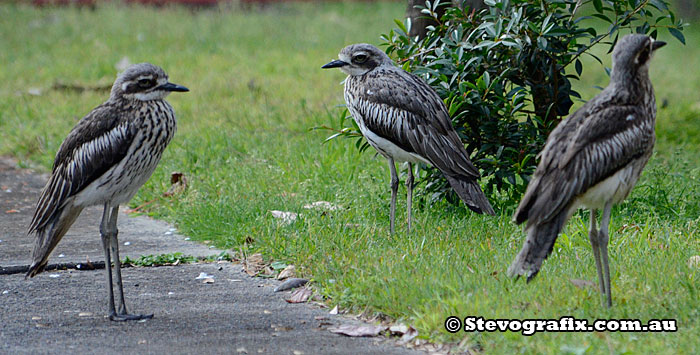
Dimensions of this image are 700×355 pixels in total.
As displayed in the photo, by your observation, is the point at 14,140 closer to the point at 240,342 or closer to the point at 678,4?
the point at 240,342

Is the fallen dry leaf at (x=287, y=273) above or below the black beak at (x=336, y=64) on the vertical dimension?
below

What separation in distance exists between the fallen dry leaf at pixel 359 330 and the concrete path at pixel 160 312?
0.15 feet

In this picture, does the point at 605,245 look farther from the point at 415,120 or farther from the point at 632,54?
the point at 415,120

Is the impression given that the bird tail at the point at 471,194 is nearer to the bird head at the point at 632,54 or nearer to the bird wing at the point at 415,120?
the bird wing at the point at 415,120

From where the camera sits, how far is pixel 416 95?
599 cm

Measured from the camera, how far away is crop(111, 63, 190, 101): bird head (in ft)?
15.9

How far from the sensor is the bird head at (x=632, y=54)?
448cm

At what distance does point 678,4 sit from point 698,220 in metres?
19.6

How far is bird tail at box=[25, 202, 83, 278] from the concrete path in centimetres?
26

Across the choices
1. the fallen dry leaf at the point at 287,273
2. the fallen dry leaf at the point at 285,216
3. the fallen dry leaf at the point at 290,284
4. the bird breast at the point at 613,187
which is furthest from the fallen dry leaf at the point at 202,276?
the bird breast at the point at 613,187

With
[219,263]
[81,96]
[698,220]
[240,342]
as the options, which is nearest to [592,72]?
[81,96]

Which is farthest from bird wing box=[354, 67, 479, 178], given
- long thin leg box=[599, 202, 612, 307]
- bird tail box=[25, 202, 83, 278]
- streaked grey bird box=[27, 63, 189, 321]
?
bird tail box=[25, 202, 83, 278]

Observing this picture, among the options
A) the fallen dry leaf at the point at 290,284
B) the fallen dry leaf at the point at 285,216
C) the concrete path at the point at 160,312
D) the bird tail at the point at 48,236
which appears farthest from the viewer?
the fallen dry leaf at the point at 285,216

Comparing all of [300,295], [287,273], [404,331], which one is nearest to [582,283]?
[404,331]
